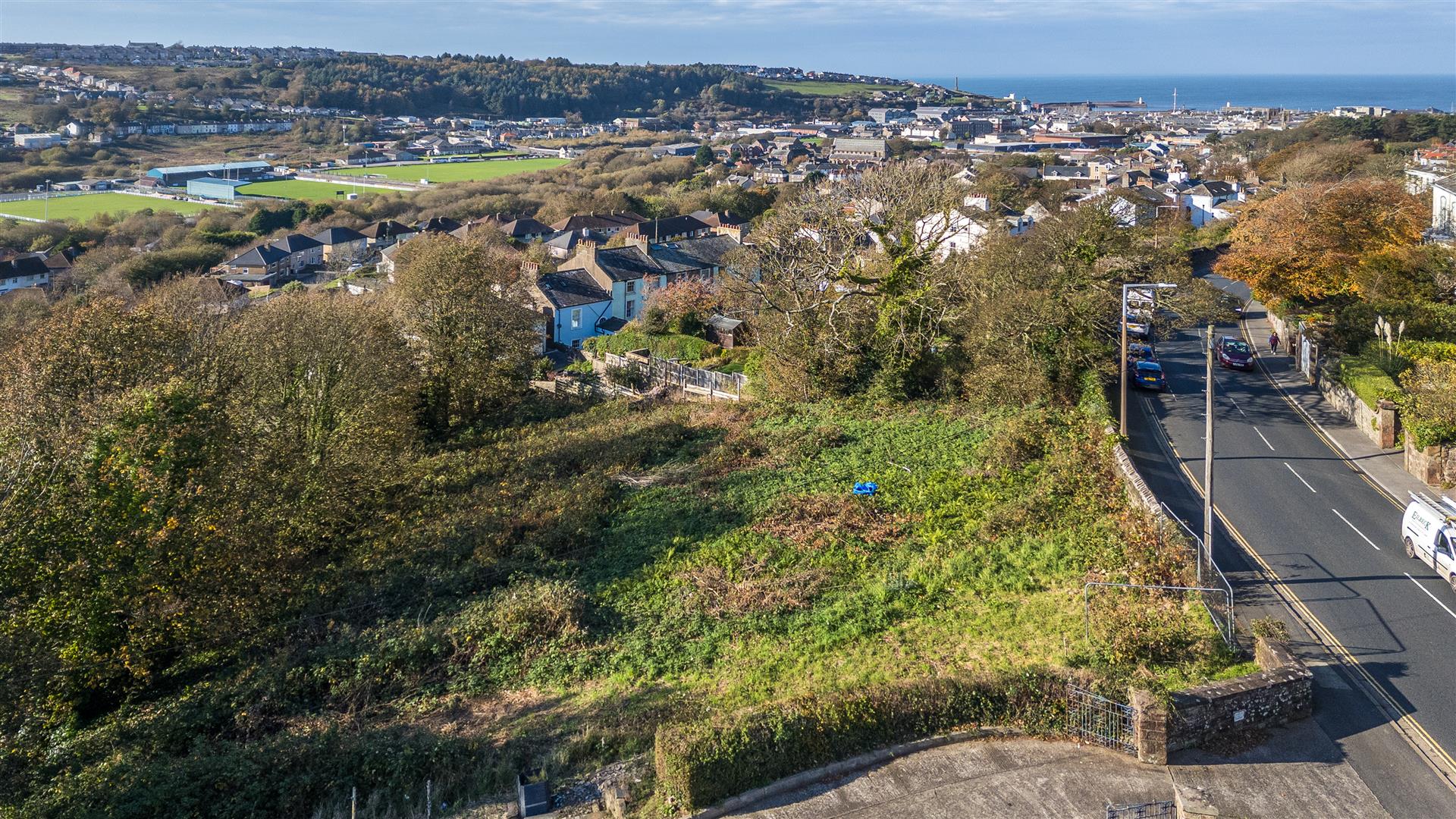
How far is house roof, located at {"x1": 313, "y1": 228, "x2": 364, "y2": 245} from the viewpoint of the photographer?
76812mm

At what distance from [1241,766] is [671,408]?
23.3 m

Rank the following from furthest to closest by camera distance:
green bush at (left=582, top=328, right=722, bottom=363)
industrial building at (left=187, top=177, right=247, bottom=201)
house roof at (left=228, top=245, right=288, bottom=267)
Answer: industrial building at (left=187, top=177, right=247, bottom=201) → house roof at (left=228, top=245, right=288, bottom=267) → green bush at (left=582, top=328, right=722, bottom=363)

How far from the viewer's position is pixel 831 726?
42.0ft

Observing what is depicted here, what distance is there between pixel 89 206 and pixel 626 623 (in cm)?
10747

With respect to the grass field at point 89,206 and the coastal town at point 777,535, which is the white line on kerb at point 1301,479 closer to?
the coastal town at point 777,535

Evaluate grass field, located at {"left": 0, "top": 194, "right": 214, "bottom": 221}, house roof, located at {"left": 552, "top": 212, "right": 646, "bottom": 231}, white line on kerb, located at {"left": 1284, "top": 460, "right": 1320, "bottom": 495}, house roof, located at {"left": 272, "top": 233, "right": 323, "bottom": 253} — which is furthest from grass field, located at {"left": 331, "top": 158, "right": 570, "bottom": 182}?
white line on kerb, located at {"left": 1284, "top": 460, "right": 1320, "bottom": 495}

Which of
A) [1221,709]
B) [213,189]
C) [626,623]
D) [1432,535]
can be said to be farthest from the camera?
[213,189]

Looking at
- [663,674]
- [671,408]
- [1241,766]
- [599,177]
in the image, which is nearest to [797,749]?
[663,674]

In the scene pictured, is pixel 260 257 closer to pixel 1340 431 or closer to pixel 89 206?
pixel 89 206

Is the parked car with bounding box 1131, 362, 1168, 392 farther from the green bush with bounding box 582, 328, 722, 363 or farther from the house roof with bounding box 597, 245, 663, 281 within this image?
the house roof with bounding box 597, 245, 663, 281

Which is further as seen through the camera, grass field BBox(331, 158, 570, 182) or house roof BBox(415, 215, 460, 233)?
grass field BBox(331, 158, 570, 182)

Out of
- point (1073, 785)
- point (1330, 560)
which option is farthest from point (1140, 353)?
point (1073, 785)

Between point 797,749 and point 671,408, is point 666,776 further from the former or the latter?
point 671,408

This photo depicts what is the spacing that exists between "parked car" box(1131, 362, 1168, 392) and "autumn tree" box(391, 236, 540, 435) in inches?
861
